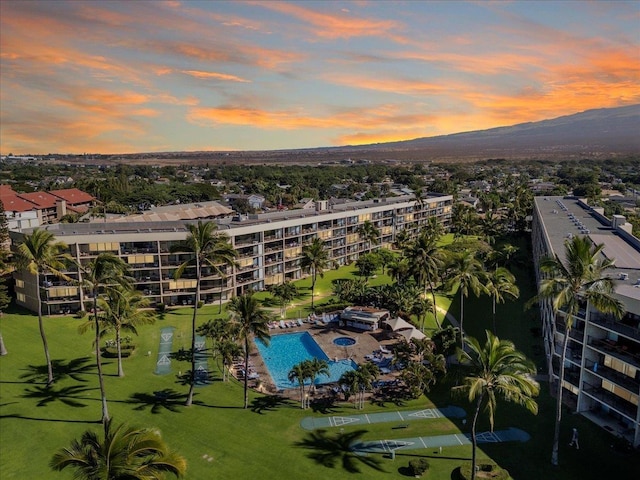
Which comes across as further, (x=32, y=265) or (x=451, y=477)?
(x=32, y=265)

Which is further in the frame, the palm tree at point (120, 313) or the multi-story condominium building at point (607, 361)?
the palm tree at point (120, 313)

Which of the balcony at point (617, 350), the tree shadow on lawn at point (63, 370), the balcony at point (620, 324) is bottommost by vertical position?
the tree shadow on lawn at point (63, 370)

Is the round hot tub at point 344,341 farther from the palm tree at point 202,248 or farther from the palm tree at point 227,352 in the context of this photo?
the palm tree at point 202,248

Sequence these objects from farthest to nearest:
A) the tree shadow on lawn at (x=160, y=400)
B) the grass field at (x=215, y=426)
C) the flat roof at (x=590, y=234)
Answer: the tree shadow on lawn at (x=160, y=400), the flat roof at (x=590, y=234), the grass field at (x=215, y=426)

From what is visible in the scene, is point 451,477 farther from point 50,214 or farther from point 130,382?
point 50,214

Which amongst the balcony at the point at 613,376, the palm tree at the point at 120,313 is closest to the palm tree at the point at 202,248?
the palm tree at the point at 120,313

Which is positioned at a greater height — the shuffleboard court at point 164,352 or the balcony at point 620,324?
the balcony at point 620,324

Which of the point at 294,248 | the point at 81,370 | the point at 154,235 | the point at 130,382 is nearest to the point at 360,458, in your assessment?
the point at 130,382
